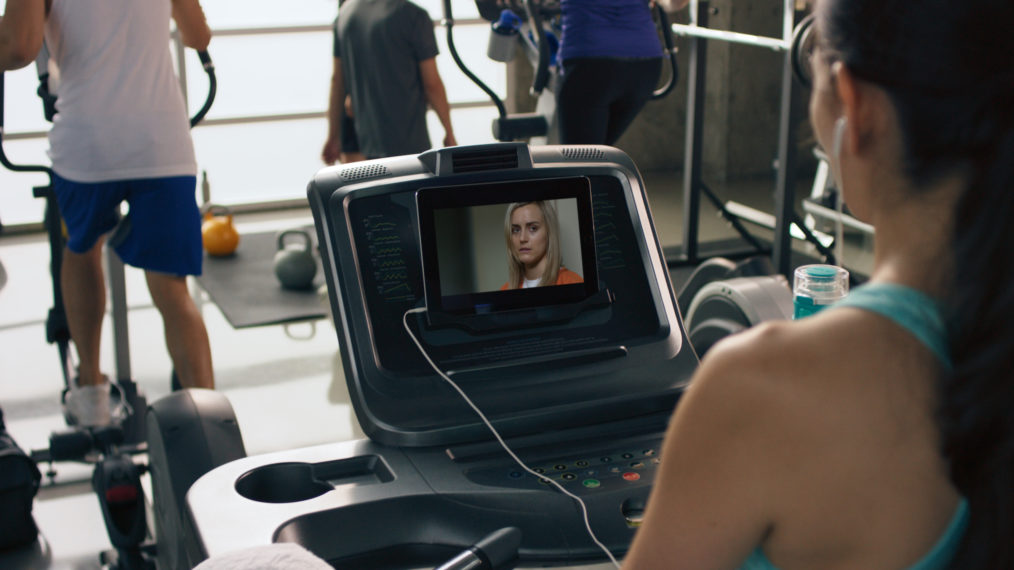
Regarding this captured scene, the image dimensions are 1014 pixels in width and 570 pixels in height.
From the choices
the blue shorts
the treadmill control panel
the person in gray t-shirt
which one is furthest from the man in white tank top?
the treadmill control panel

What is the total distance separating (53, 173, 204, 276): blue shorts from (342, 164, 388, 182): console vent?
1247 millimetres

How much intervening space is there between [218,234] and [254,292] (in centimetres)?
60

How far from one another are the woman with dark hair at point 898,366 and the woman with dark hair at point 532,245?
62 centimetres

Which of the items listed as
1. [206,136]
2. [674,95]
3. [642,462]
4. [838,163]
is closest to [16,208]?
[206,136]

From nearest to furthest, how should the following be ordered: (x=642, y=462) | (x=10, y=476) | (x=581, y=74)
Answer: (x=642, y=462), (x=10, y=476), (x=581, y=74)

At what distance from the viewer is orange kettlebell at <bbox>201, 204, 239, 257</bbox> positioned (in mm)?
4602

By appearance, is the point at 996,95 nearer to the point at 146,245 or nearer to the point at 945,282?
the point at 945,282

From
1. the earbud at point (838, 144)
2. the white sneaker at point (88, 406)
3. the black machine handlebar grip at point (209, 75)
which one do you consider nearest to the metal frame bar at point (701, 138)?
the black machine handlebar grip at point (209, 75)

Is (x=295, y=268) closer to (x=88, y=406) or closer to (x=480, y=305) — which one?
(x=88, y=406)

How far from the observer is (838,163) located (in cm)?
64

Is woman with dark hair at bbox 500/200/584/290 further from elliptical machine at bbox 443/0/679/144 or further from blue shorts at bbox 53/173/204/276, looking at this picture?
elliptical machine at bbox 443/0/679/144

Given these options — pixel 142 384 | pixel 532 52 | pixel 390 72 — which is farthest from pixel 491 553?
pixel 532 52

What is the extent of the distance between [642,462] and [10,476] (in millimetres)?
1552

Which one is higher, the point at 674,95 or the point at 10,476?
the point at 674,95
